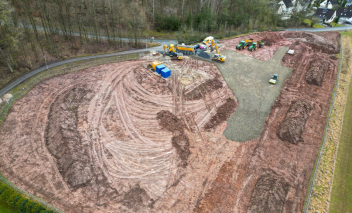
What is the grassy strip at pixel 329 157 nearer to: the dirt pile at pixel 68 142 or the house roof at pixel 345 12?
the dirt pile at pixel 68 142

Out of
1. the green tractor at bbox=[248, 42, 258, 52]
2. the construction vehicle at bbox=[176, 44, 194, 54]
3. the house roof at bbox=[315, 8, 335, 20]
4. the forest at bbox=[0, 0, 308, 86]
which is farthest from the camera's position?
the house roof at bbox=[315, 8, 335, 20]

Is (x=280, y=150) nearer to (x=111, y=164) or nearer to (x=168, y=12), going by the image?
(x=111, y=164)

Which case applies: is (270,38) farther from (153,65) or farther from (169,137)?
(169,137)

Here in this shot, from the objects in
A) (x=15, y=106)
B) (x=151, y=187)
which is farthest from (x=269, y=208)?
(x=15, y=106)

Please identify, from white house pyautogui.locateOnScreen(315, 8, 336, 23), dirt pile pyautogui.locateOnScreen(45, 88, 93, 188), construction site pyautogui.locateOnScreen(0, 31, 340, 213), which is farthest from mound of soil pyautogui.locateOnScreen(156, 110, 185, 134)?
white house pyautogui.locateOnScreen(315, 8, 336, 23)

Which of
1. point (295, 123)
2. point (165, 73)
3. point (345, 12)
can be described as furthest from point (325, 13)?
point (165, 73)

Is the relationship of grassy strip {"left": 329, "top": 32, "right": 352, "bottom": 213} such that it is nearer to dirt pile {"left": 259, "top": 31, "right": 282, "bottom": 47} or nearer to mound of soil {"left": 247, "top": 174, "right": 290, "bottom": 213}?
mound of soil {"left": 247, "top": 174, "right": 290, "bottom": 213}

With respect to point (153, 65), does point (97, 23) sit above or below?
above
